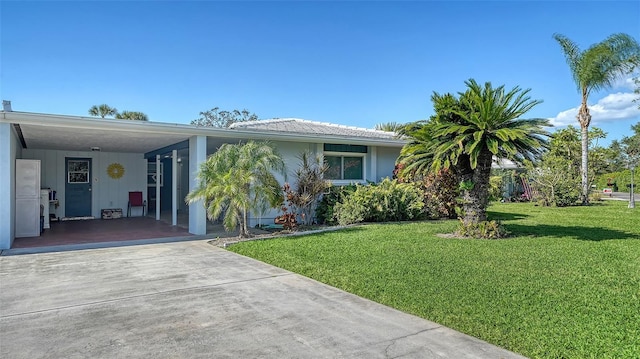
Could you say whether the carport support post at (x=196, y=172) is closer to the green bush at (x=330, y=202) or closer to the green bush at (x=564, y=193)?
the green bush at (x=330, y=202)

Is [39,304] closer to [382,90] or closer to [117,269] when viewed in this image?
[117,269]

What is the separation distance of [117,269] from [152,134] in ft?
16.6

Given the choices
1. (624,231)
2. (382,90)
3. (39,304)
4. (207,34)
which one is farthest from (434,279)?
(382,90)

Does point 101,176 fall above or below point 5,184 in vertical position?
above

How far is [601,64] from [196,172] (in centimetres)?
2190

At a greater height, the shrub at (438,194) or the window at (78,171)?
the window at (78,171)

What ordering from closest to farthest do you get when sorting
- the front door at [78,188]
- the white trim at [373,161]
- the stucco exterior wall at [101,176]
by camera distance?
1. the white trim at [373,161]
2. the stucco exterior wall at [101,176]
3. the front door at [78,188]

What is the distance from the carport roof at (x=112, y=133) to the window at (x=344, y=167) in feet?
3.88

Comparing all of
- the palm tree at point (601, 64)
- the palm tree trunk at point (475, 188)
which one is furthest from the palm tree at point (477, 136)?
the palm tree at point (601, 64)

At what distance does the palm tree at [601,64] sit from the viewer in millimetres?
21094

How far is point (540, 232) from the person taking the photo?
10.8 meters

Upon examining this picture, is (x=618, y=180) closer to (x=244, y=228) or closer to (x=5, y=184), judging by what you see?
(x=244, y=228)

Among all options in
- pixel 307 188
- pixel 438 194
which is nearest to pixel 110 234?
pixel 307 188

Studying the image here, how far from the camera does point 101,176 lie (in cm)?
1698
